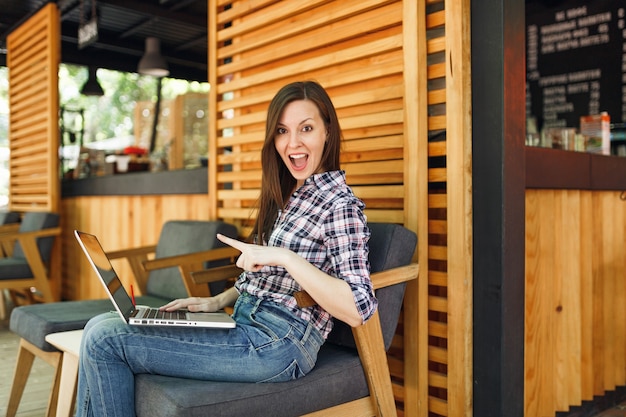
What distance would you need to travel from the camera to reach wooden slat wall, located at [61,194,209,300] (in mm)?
4016

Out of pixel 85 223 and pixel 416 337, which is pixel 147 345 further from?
pixel 85 223

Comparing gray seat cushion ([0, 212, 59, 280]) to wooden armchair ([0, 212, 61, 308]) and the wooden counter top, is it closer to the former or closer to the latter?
wooden armchair ([0, 212, 61, 308])

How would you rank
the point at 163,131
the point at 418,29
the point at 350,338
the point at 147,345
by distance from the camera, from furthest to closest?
the point at 163,131 < the point at 418,29 < the point at 350,338 < the point at 147,345

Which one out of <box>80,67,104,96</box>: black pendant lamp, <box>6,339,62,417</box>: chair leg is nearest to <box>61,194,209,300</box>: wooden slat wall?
<box>6,339,62,417</box>: chair leg

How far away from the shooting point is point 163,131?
6.36m

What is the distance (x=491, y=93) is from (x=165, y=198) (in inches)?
105

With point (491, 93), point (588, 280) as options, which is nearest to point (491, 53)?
point (491, 93)

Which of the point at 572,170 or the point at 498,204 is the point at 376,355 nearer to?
the point at 498,204

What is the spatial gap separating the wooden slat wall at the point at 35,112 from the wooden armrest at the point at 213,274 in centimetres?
387

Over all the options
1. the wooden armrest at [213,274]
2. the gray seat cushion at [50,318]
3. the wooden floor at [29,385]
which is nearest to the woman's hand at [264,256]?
the wooden armrest at [213,274]

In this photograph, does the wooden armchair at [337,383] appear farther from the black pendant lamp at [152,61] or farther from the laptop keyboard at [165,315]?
the black pendant lamp at [152,61]

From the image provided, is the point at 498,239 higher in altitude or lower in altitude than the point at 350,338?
higher

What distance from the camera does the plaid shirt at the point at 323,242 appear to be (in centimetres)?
167

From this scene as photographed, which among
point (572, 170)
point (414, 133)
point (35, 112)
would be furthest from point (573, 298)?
point (35, 112)
